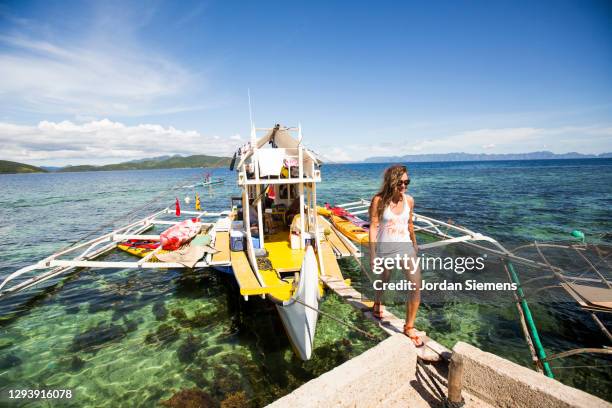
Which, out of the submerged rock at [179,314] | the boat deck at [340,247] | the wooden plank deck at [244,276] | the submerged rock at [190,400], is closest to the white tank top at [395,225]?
the wooden plank deck at [244,276]

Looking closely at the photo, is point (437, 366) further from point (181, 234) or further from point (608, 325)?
point (181, 234)

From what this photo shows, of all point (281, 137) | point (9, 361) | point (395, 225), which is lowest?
point (9, 361)

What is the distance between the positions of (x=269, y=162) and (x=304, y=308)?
4.94m

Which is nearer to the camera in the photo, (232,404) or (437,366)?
(437,366)

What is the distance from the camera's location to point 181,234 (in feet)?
36.3

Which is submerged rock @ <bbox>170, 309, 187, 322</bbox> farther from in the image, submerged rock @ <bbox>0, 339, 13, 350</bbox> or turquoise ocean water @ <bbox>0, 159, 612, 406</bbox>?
submerged rock @ <bbox>0, 339, 13, 350</bbox>

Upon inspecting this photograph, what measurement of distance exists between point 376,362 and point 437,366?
1.33 m

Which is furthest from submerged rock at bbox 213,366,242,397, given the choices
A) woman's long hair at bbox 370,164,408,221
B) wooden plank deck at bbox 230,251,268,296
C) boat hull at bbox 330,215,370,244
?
boat hull at bbox 330,215,370,244

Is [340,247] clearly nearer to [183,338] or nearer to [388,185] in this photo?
[183,338]

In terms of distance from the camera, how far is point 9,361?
7500 millimetres

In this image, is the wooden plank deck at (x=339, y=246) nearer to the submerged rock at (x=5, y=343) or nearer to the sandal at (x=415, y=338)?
the sandal at (x=415, y=338)

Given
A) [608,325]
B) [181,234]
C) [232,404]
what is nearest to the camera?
[232,404]

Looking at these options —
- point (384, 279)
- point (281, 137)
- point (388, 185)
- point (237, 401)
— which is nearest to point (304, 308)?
point (384, 279)

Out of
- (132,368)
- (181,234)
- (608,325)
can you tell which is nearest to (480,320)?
(608,325)
